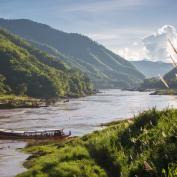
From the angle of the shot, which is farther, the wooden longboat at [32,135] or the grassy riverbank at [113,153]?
the wooden longboat at [32,135]

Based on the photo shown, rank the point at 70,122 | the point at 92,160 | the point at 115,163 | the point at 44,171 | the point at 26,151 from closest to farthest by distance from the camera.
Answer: the point at 115,163 < the point at 92,160 < the point at 44,171 < the point at 26,151 < the point at 70,122

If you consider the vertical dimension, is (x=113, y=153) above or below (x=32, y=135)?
above

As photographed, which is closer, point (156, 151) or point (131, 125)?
point (156, 151)

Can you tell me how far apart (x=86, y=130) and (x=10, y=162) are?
127ft

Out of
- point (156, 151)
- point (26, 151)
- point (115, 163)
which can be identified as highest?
point (156, 151)

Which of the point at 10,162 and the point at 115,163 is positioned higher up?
the point at 115,163

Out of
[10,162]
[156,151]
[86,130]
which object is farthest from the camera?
[86,130]

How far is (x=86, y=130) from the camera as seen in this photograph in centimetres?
8988

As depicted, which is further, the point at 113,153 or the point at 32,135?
the point at 32,135

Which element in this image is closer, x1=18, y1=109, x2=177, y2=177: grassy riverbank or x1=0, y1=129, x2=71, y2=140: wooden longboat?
x1=18, y1=109, x2=177, y2=177: grassy riverbank

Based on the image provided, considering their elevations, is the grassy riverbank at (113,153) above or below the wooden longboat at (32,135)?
above

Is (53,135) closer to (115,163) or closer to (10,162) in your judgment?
(10,162)

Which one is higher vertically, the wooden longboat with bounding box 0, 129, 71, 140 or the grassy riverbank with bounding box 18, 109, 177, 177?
the grassy riverbank with bounding box 18, 109, 177, 177

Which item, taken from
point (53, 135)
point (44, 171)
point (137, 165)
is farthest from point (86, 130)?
point (137, 165)
